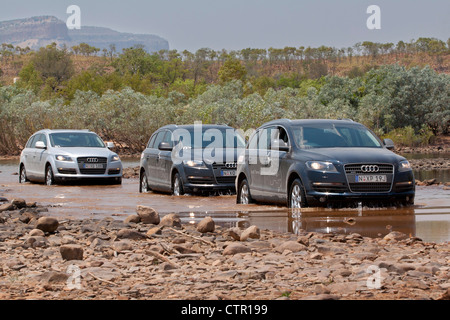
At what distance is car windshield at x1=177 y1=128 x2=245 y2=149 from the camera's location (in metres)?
19.7

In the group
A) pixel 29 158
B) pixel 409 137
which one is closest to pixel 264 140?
pixel 29 158

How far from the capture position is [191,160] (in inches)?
739

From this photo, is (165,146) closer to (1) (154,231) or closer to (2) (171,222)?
(2) (171,222)


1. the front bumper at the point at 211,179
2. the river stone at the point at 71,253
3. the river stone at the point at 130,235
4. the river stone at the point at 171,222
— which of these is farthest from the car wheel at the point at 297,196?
the river stone at the point at 71,253

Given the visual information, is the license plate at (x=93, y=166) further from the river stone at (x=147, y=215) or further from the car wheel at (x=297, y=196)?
the river stone at (x=147, y=215)

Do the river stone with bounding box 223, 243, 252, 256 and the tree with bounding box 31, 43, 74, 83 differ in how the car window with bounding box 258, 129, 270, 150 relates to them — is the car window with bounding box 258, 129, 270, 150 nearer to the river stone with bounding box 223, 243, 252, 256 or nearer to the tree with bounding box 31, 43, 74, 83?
the river stone with bounding box 223, 243, 252, 256

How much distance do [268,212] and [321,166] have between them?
4.33 ft

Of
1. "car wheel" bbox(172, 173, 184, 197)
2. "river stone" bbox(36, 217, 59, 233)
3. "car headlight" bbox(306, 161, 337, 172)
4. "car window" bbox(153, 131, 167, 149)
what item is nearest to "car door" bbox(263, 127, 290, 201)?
"car headlight" bbox(306, 161, 337, 172)

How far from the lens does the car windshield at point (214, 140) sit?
19.7 metres

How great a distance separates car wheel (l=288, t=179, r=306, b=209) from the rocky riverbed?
2.72 m

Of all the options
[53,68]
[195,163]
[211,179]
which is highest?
[53,68]

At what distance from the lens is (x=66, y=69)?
12019cm

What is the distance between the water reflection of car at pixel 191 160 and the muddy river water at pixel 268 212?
1.05ft
